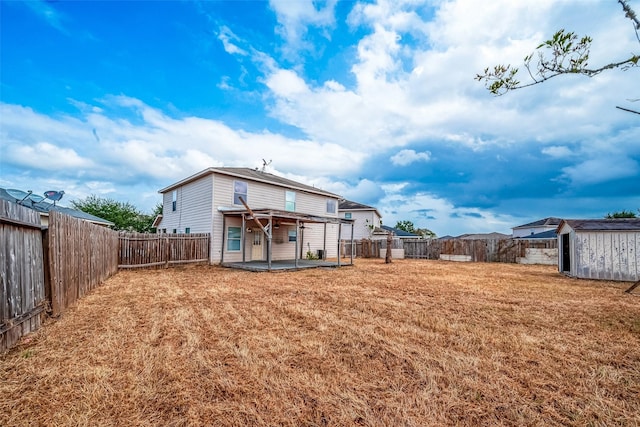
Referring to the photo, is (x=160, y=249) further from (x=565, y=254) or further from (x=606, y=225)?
(x=565, y=254)

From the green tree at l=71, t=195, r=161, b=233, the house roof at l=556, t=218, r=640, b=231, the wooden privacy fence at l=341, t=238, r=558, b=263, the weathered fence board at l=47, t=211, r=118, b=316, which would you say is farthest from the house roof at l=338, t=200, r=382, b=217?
the weathered fence board at l=47, t=211, r=118, b=316

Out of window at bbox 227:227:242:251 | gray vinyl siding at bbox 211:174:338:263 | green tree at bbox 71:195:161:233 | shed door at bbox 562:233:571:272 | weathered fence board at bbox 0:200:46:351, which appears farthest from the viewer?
green tree at bbox 71:195:161:233

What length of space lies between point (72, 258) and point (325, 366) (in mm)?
5705

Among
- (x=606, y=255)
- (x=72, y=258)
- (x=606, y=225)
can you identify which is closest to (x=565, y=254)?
(x=606, y=255)

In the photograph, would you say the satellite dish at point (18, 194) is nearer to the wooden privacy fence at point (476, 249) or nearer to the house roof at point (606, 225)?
the house roof at point (606, 225)

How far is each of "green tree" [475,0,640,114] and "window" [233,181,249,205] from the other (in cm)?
1342

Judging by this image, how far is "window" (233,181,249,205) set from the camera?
15336mm

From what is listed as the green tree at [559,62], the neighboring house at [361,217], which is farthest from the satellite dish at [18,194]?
the neighboring house at [361,217]

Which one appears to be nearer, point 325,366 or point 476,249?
point 325,366

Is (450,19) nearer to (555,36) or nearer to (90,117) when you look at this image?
(555,36)

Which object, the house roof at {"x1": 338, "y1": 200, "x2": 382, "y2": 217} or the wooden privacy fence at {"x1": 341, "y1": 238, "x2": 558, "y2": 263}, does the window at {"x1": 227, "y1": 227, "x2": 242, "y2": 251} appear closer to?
the wooden privacy fence at {"x1": 341, "y1": 238, "x2": 558, "y2": 263}

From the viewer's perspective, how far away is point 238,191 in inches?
610

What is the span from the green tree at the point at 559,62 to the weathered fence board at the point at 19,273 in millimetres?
6050

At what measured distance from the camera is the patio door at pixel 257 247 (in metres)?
16.3
